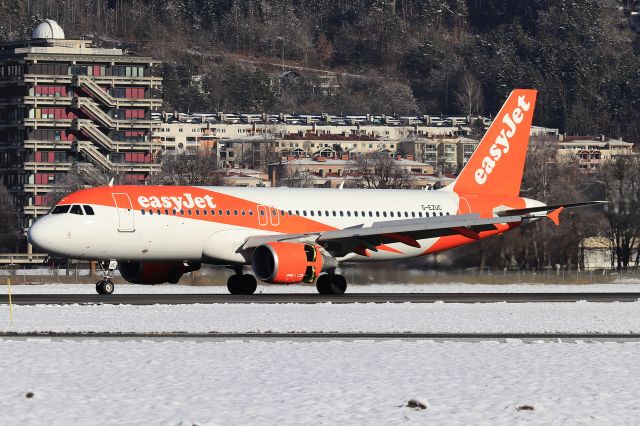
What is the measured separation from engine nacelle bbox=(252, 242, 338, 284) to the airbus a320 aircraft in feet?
0.12

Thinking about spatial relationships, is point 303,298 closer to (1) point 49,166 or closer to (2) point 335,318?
(2) point 335,318

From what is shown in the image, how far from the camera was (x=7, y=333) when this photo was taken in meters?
37.7

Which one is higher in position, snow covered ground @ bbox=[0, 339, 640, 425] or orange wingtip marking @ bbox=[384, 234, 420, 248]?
orange wingtip marking @ bbox=[384, 234, 420, 248]

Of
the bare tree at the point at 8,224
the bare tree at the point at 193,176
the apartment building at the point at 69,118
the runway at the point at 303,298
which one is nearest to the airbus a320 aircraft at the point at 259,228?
the runway at the point at 303,298

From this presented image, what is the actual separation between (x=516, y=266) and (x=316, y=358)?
44.7m

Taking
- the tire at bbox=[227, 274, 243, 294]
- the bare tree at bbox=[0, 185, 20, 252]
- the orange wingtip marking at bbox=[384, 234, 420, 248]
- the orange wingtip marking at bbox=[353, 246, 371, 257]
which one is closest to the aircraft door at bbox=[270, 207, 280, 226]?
the tire at bbox=[227, 274, 243, 294]

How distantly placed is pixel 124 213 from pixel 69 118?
126865 mm

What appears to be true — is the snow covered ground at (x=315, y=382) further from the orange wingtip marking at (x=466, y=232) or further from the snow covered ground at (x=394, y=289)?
the snow covered ground at (x=394, y=289)

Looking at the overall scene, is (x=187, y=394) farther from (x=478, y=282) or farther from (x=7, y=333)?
(x=478, y=282)

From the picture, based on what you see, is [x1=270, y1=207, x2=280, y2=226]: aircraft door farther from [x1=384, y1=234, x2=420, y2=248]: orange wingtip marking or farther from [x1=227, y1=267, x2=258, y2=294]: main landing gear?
[x1=384, y1=234, x2=420, y2=248]: orange wingtip marking

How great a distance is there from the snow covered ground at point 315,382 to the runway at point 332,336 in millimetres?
1139

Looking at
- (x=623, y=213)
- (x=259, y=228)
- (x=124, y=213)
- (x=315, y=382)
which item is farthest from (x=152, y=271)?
(x=315, y=382)

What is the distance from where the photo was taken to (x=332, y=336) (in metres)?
37.2

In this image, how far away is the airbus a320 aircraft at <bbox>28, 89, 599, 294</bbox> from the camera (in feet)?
185
